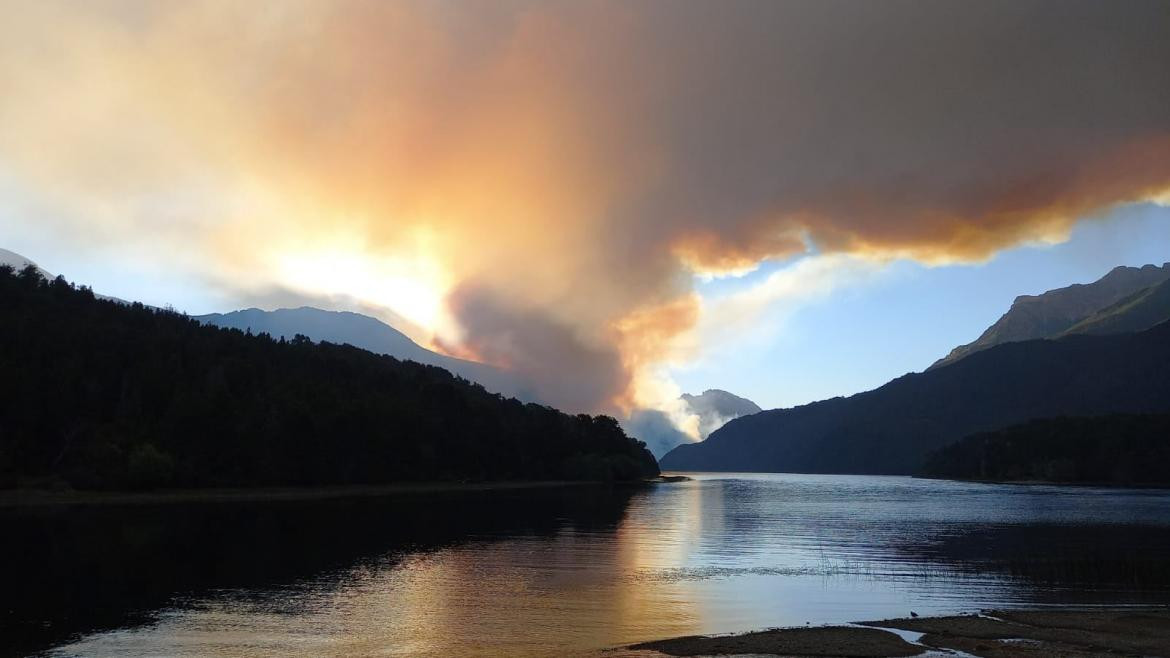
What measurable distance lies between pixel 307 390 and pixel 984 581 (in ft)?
543

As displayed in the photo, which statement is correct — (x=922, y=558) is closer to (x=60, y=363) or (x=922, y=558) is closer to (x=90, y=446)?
(x=90, y=446)

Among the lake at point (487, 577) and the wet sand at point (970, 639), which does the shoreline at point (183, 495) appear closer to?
the lake at point (487, 577)

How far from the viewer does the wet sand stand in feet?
115

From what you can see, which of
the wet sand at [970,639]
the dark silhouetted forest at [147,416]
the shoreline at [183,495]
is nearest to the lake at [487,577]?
the wet sand at [970,639]

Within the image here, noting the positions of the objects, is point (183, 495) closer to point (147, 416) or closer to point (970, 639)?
point (147, 416)

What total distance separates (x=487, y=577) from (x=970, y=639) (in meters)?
30.5

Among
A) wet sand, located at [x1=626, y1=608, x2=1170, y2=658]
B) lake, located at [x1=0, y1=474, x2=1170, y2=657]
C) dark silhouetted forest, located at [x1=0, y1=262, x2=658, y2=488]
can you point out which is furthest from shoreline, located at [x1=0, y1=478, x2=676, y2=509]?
wet sand, located at [x1=626, y1=608, x2=1170, y2=658]

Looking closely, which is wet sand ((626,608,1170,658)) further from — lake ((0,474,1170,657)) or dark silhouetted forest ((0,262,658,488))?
dark silhouetted forest ((0,262,658,488))

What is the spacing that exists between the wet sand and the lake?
10.3 ft

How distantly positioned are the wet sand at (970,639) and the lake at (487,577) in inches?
124

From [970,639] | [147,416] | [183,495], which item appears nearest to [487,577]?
[970,639]

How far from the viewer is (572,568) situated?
2464 inches

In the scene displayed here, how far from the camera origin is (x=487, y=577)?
186 feet

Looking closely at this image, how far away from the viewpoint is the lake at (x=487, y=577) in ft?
124
